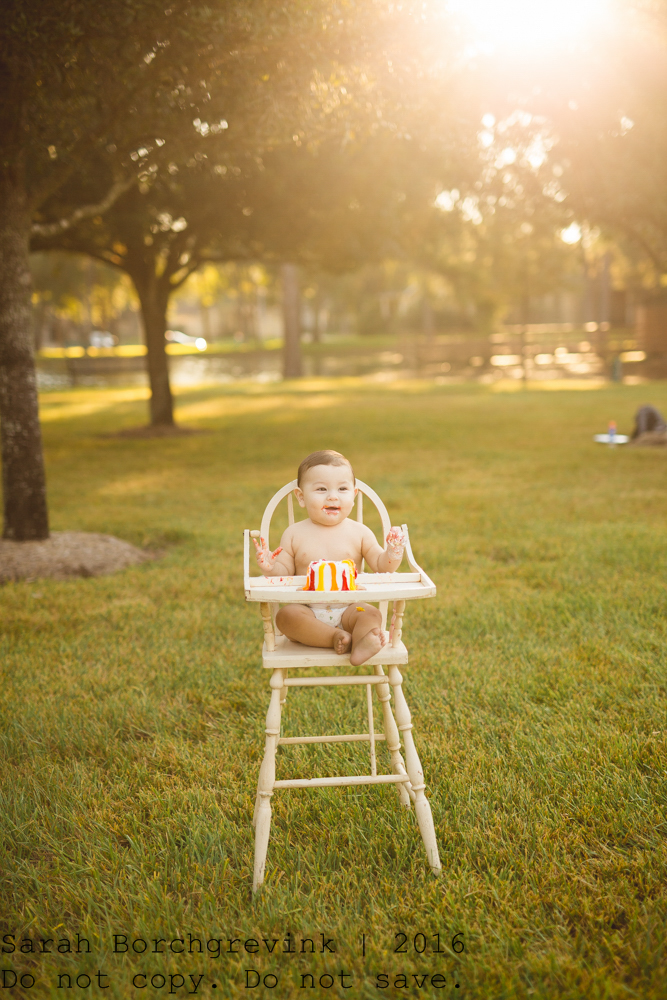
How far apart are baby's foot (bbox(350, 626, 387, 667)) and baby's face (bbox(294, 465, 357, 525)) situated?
52cm

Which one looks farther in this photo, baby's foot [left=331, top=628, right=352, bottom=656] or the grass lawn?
baby's foot [left=331, top=628, right=352, bottom=656]

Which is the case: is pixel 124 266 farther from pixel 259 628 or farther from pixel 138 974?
pixel 138 974

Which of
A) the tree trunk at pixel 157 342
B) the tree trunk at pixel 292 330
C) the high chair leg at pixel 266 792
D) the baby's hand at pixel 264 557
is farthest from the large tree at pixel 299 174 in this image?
the tree trunk at pixel 292 330

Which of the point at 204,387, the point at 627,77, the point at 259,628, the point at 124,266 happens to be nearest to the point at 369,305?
the point at 204,387

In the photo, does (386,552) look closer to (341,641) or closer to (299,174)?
(341,641)

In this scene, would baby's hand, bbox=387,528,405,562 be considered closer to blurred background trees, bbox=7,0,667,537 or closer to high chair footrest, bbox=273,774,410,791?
high chair footrest, bbox=273,774,410,791

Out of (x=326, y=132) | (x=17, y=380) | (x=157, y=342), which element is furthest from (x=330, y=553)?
Answer: (x=157, y=342)

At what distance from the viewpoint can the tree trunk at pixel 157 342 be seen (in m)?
15.1

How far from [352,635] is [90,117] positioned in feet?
19.6

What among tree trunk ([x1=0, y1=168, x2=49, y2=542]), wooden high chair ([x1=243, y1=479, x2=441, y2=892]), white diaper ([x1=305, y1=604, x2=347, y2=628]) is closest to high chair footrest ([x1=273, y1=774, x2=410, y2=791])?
wooden high chair ([x1=243, y1=479, x2=441, y2=892])

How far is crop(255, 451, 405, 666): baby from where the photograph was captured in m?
2.75

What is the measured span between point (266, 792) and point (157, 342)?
45.9 feet

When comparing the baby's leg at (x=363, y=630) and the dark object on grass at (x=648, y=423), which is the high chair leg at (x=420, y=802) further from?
the dark object on grass at (x=648, y=423)

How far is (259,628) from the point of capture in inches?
199
